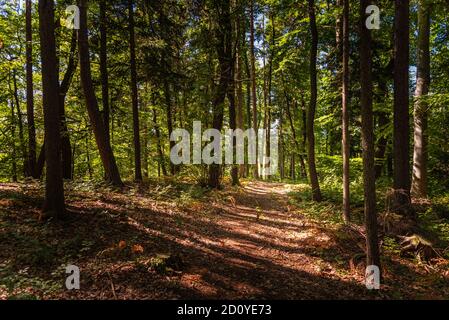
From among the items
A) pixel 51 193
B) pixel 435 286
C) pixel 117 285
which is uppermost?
pixel 51 193

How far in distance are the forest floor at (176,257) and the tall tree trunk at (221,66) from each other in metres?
4.77

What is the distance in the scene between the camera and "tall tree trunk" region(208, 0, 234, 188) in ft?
48.3


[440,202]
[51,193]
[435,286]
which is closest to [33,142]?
[51,193]

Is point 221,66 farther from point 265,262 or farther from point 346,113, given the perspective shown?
point 265,262

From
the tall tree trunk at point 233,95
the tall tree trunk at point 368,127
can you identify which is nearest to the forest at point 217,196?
the tall tree trunk at point 368,127

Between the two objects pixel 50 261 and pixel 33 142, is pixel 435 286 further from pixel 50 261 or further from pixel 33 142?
pixel 33 142

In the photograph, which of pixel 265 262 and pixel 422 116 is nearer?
pixel 265 262

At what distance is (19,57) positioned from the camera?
1705 centimetres

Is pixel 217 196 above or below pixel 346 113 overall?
below

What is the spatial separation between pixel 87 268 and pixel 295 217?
788cm

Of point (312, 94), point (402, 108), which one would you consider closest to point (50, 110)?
point (402, 108)

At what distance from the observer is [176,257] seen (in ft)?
20.7

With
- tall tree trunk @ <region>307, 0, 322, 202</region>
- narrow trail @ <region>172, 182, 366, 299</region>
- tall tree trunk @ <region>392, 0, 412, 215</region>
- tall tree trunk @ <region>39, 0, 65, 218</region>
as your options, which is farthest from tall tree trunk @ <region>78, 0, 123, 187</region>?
tall tree trunk @ <region>392, 0, 412, 215</region>

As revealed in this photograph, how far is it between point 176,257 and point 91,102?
7.22 metres
